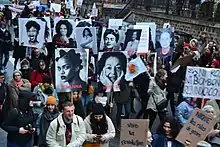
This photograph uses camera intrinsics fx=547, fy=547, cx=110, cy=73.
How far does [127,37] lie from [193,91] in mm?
4000

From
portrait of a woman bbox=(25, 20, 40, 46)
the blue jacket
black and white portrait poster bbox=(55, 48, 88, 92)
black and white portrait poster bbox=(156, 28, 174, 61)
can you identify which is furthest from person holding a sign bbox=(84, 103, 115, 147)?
black and white portrait poster bbox=(156, 28, 174, 61)

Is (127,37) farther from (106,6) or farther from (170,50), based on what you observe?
(106,6)

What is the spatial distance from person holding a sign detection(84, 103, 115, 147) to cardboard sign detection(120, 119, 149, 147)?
721 millimetres

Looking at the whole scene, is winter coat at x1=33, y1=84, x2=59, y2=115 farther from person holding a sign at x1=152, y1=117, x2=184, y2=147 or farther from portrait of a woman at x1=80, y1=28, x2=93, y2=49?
portrait of a woman at x1=80, y1=28, x2=93, y2=49

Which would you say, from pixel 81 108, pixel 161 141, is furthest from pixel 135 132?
pixel 81 108

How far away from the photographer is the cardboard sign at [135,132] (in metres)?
6.35

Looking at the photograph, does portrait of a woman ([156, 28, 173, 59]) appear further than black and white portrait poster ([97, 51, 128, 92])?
Yes

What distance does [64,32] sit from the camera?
14.1m

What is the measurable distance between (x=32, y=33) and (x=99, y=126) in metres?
6.24

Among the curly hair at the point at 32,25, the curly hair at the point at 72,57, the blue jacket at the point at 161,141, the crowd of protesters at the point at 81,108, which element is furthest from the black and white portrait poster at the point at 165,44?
the blue jacket at the point at 161,141

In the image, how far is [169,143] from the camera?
6.57 meters

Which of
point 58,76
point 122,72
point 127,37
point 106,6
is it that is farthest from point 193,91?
point 106,6

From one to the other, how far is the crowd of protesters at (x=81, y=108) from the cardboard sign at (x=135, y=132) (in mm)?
117

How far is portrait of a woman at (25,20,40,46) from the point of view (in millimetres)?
12828
